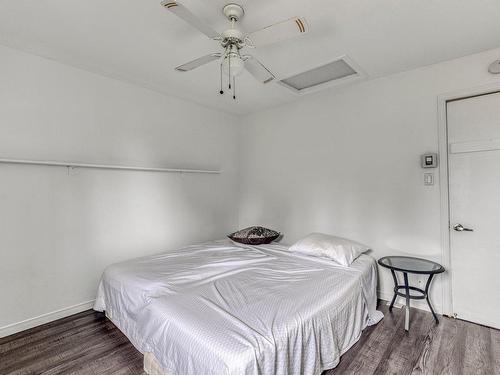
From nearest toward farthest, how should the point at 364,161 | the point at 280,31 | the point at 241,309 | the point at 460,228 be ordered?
the point at 280,31 → the point at 241,309 → the point at 460,228 → the point at 364,161

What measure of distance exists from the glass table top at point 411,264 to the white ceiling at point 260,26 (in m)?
1.96

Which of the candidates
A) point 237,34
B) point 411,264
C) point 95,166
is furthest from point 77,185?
point 411,264

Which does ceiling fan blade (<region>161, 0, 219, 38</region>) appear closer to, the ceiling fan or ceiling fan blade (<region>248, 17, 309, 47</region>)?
the ceiling fan

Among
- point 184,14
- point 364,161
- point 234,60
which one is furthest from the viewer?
point 364,161

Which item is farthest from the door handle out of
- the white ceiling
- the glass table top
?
the white ceiling

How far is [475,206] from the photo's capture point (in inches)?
94.5

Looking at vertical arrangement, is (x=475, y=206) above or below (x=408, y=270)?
above

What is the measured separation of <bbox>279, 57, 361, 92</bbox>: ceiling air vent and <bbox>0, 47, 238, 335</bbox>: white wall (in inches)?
58.9

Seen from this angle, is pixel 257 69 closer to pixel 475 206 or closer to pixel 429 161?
pixel 429 161

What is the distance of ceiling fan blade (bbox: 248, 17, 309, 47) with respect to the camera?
144 cm

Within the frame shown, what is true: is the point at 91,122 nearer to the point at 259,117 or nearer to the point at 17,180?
the point at 17,180

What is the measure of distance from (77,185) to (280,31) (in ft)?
7.83

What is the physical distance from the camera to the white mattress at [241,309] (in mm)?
1366

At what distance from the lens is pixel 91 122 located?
2734 mm
